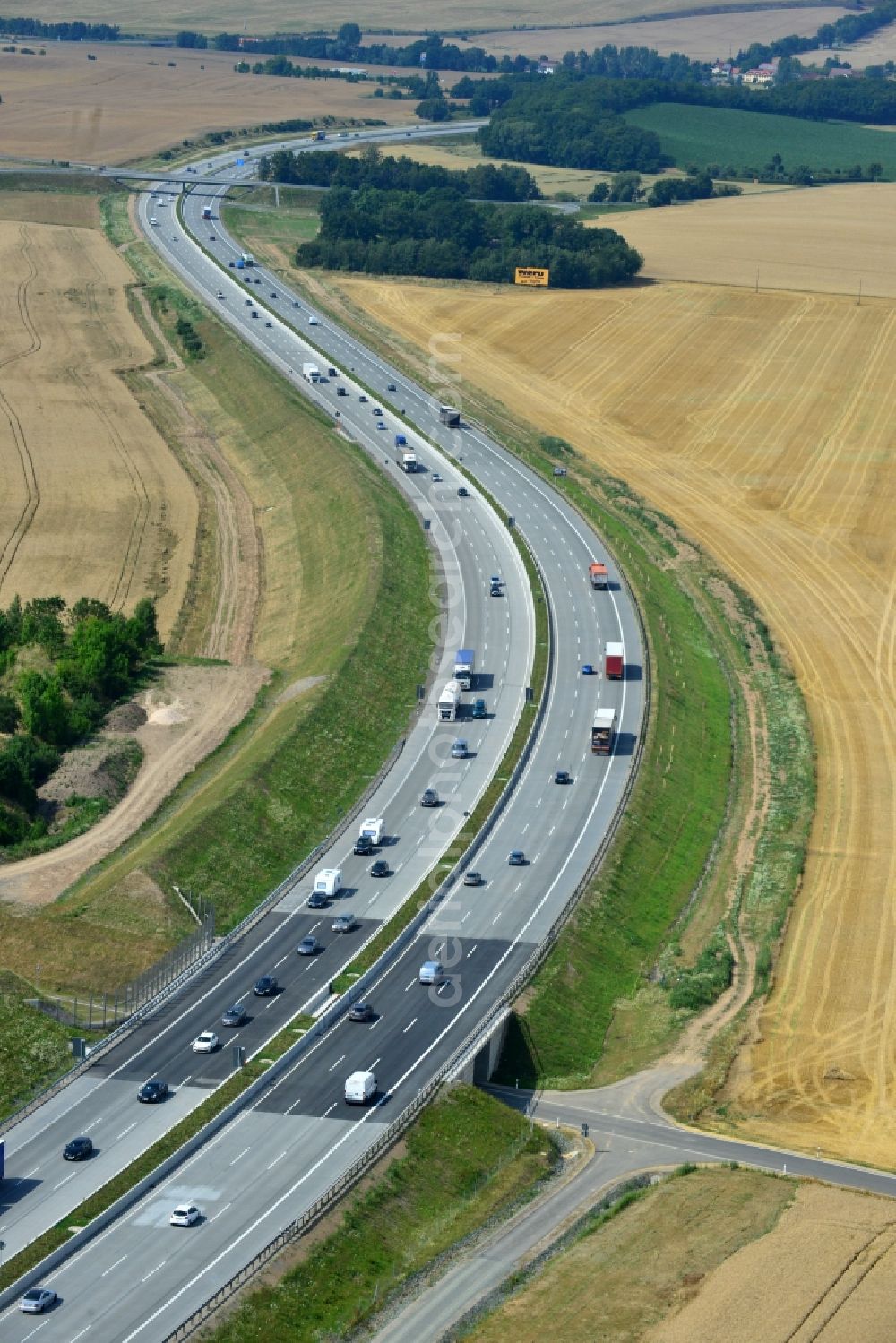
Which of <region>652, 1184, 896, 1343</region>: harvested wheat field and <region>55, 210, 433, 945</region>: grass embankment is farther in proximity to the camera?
<region>55, 210, 433, 945</region>: grass embankment

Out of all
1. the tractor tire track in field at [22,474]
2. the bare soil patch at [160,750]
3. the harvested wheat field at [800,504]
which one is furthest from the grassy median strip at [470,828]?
the tractor tire track in field at [22,474]

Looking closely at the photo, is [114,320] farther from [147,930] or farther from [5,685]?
[147,930]

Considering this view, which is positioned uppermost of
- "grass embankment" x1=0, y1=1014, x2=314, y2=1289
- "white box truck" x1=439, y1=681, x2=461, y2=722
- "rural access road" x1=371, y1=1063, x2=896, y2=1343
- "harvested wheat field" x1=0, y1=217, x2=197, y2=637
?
"harvested wheat field" x1=0, y1=217, x2=197, y2=637

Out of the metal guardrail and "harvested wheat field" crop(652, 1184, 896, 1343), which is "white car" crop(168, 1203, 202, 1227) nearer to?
the metal guardrail

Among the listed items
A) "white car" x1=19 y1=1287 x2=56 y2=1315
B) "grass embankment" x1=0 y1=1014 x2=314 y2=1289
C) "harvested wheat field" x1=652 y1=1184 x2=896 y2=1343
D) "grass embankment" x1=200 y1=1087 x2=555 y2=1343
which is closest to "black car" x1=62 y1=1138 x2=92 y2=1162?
"grass embankment" x1=0 y1=1014 x2=314 y2=1289

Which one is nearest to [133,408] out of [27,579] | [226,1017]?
[27,579]

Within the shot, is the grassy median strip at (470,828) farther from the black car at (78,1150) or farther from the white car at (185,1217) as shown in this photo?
the white car at (185,1217)
